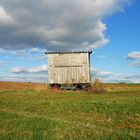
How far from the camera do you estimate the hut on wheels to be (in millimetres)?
39906

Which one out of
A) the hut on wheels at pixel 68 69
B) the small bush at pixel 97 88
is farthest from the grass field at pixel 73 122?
the hut on wheels at pixel 68 69

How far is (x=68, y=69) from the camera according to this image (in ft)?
133

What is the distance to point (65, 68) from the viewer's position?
1593 inches

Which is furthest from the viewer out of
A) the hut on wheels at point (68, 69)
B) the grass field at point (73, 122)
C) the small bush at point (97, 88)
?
the hut on wheels at point (68, 69)

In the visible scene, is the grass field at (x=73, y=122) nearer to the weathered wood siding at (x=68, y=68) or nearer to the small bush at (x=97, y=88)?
the small bush at (x=97, y=88)

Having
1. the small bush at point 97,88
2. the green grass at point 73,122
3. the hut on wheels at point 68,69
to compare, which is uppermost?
the hut on wheels at point 68,69

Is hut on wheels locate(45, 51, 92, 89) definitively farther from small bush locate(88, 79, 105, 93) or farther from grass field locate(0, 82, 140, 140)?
grass field locate(0, 82, 140, 140)

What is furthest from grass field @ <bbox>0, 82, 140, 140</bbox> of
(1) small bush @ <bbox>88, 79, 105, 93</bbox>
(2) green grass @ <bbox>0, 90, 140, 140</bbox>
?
(1) small bush @ <bbox>88, 79, 105, 93</bbox>

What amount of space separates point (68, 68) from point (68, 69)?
12 centimetres

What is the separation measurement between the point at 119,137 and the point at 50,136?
7.48 feet

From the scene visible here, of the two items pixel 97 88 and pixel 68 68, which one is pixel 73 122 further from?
pixel 68 68

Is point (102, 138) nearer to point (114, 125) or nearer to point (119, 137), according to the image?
point (119, 137)

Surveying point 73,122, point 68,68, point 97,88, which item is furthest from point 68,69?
point 73,122

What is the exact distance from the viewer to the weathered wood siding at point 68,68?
39.9m
